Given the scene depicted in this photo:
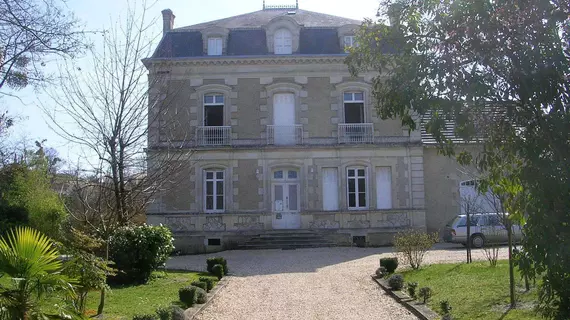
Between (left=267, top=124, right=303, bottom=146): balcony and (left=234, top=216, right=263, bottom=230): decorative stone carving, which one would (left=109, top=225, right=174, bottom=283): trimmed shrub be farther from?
(left=267, top=124, right=303, bottom=146): balcony

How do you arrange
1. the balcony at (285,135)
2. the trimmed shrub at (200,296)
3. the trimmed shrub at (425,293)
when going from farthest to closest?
the balcony at (285,135)
the trimmed shrub at (200,296)
the trimmed shrub at (425,293)

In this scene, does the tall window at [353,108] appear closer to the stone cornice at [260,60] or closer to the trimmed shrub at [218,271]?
the stone cornice at [260,60]

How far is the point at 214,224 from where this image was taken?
A: 22.2 m

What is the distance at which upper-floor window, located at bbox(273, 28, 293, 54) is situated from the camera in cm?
2362

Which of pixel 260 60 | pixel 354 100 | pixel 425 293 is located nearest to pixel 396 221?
pixel 354 100

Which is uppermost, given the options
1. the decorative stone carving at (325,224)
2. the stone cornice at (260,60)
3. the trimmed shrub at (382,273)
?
the stone cornice at (260,60)

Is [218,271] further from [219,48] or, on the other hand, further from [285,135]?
[219,48]

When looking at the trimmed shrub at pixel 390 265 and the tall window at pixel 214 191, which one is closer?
the trimmed shrub at pixel 390 265

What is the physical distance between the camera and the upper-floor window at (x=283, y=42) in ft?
77.5

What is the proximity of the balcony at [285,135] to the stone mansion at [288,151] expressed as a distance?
4cm

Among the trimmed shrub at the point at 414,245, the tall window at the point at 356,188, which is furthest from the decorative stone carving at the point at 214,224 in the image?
the trimmed shrub at the point at 414,245

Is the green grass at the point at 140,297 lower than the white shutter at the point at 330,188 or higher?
lower

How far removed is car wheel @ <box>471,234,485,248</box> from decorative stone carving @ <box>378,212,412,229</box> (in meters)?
3.08

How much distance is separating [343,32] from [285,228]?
8522 millimetres
